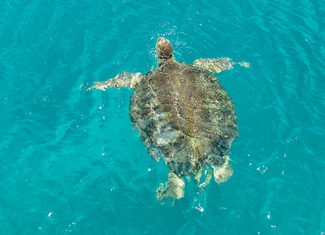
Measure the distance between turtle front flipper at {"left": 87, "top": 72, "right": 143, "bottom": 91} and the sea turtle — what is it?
966 mm

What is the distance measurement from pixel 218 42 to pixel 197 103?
4.51 m

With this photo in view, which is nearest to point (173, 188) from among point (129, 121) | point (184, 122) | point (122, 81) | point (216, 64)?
point (184, 122)

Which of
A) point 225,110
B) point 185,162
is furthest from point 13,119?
point 225,110

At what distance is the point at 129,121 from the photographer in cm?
802

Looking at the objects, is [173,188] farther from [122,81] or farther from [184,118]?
[122,81]

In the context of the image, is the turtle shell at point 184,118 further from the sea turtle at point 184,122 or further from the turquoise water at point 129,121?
the turquoise water at point 129,121

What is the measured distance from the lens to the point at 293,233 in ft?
20.7

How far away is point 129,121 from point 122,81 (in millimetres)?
1474

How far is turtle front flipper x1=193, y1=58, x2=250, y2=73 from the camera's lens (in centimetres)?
911

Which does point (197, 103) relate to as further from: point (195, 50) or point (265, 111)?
point (195, 50)

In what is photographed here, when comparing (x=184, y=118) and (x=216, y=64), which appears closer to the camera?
(x=184, y=118)

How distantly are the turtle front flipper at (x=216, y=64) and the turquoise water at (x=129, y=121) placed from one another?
0.29 metres

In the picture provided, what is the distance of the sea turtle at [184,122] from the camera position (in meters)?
6.00

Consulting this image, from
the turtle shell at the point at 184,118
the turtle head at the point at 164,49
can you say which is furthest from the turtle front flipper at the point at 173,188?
the turtle head at the point at 164,49
